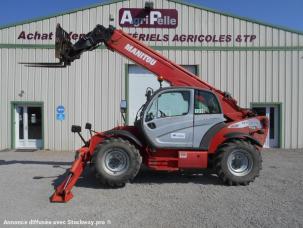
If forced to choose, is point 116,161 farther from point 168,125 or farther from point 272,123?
point 272,123

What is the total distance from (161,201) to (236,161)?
2402 millimetres

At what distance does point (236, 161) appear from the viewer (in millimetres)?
8914

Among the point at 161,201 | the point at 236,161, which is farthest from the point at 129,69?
the point at 161,201

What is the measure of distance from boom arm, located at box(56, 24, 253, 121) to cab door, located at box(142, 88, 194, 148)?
2.75 ft

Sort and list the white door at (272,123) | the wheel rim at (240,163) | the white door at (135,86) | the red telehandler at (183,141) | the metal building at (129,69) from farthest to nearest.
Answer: the white door at (272,123) → the white door at (135,86) → the metal building at (129,69) → the wheel rim at (240,163) → the red telehandler at (183,141)

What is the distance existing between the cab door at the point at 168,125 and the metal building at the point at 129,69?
827 cm

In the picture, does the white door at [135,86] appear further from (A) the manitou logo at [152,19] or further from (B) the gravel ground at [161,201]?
(B) the gravel ground at [161,201]

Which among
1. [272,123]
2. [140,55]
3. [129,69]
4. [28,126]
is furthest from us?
[272,123]

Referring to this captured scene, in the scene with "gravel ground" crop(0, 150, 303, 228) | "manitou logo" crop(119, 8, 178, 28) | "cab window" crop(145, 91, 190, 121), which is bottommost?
"gravel ground" crop(0, 150, 303, 228)

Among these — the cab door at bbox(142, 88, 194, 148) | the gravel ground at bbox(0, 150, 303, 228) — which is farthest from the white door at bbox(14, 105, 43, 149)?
the cab door at bbox(142, 88, 194, 148)

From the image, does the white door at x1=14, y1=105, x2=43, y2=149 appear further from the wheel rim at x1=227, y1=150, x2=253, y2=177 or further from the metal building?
the wheel rim at x1=227, y1=150, x2=253, y2=177

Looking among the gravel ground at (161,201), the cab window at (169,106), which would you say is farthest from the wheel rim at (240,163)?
the cab window at (169,106)

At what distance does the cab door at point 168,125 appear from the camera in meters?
8.84

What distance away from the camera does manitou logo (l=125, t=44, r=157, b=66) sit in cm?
973
